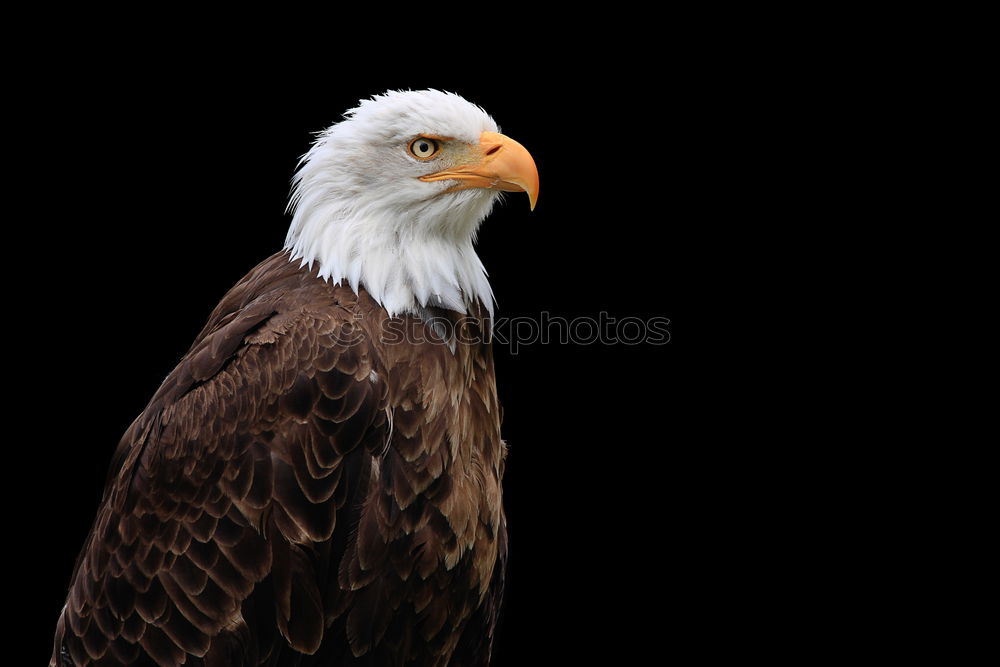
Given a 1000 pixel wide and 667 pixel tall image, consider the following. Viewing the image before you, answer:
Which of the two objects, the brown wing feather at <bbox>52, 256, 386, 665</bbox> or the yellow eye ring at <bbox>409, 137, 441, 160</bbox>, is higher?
the yellow eye ring at <bbox>409, 137, 441, 160</bbox>

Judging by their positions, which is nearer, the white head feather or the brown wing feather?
Answer: the brown wing feather

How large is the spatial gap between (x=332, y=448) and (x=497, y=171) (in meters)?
1.52

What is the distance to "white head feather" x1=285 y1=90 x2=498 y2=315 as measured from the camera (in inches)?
186

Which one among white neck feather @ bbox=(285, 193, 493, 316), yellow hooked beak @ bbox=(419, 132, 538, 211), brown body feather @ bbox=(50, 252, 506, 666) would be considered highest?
yellow hooked beak @ bbox=(419, 132, 538, 211)

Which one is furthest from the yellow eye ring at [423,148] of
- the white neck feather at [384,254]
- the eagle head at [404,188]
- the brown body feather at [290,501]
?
the brown body feather at [290,501]

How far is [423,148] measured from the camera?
4.77m

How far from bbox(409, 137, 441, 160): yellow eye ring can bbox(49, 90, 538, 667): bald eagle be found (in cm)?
1

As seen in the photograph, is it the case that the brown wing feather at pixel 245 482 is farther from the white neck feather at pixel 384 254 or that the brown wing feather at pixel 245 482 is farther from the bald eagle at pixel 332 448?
the white neck feather at pixel 384 254

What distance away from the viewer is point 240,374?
4.53 meters

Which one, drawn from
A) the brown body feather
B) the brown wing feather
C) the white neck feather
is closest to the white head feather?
the white neck feather

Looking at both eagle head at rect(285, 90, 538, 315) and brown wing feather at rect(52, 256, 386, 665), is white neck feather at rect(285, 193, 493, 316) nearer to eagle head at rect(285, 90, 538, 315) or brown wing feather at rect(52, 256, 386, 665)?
eagle head at rect(285, 90, 538, 315)

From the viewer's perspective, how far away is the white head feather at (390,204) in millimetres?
4730

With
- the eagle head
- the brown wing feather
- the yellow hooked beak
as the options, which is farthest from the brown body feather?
the yellow hooked beak

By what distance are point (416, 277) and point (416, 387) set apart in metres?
0.53
